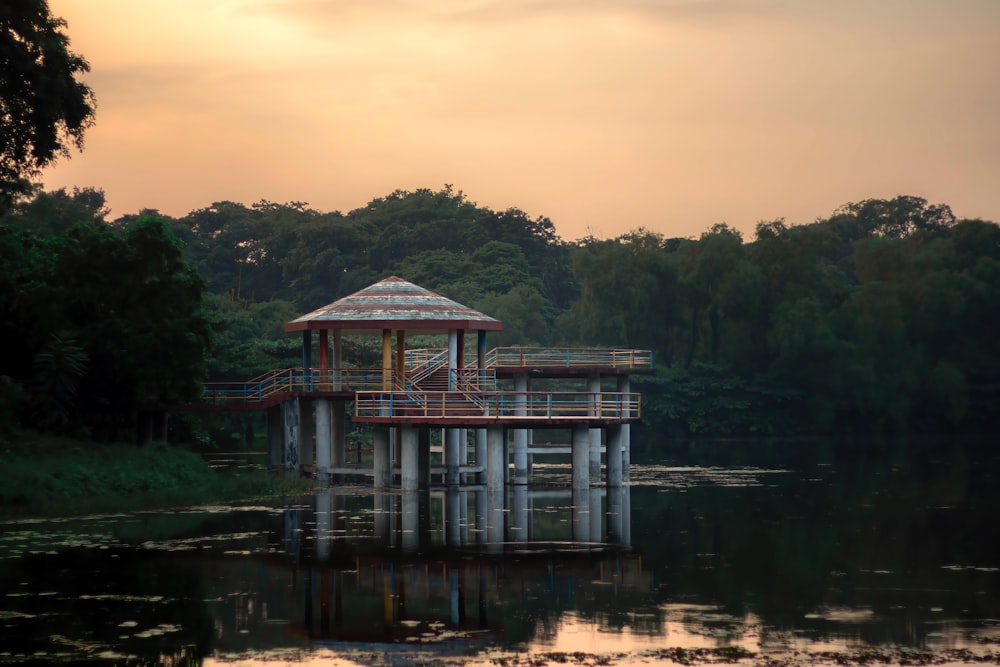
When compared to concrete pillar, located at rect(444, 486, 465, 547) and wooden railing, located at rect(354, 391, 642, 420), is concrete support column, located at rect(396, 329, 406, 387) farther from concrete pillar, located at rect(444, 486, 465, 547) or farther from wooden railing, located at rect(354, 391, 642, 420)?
concrete pillar, located at rect(444, 486, 465, 547)

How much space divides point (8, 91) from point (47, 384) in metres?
9.60

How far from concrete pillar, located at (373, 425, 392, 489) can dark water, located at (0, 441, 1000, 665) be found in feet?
8.71

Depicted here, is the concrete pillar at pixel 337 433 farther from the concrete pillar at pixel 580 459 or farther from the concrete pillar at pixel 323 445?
the concrete pillar at pixel 580 459

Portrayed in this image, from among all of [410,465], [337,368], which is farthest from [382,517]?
[337,368]

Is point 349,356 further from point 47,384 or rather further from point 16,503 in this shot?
point 16,503

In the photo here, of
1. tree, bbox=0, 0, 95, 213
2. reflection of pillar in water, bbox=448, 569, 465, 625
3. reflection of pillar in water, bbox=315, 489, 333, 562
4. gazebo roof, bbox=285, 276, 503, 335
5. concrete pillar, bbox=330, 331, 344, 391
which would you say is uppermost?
tree, bbox=0, 0, 95, 213

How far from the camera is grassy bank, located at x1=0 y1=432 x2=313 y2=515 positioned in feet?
131

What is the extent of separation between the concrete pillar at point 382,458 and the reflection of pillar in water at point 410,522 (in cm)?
199

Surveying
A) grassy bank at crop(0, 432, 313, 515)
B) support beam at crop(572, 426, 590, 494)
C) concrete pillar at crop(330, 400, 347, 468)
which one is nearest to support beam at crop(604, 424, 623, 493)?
A: support beam at crop(572, 426, 590, 494)

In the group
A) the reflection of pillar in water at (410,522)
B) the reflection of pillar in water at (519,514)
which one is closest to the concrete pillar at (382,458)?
the reflection of pillar in water at (410,522)

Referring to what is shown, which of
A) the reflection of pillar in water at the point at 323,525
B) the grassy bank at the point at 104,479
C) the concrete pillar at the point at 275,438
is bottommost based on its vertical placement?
the reflection of pillar in water at the point at 323,525

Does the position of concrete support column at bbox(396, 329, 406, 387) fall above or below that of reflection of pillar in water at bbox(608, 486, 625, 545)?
above

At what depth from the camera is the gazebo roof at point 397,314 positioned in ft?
172

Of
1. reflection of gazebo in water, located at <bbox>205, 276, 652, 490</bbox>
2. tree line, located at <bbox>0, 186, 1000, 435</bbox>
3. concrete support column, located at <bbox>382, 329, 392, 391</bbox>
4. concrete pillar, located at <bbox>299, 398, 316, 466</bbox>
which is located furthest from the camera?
tree line, located at <bbox>0, 186, 1000, 435</bbox>
